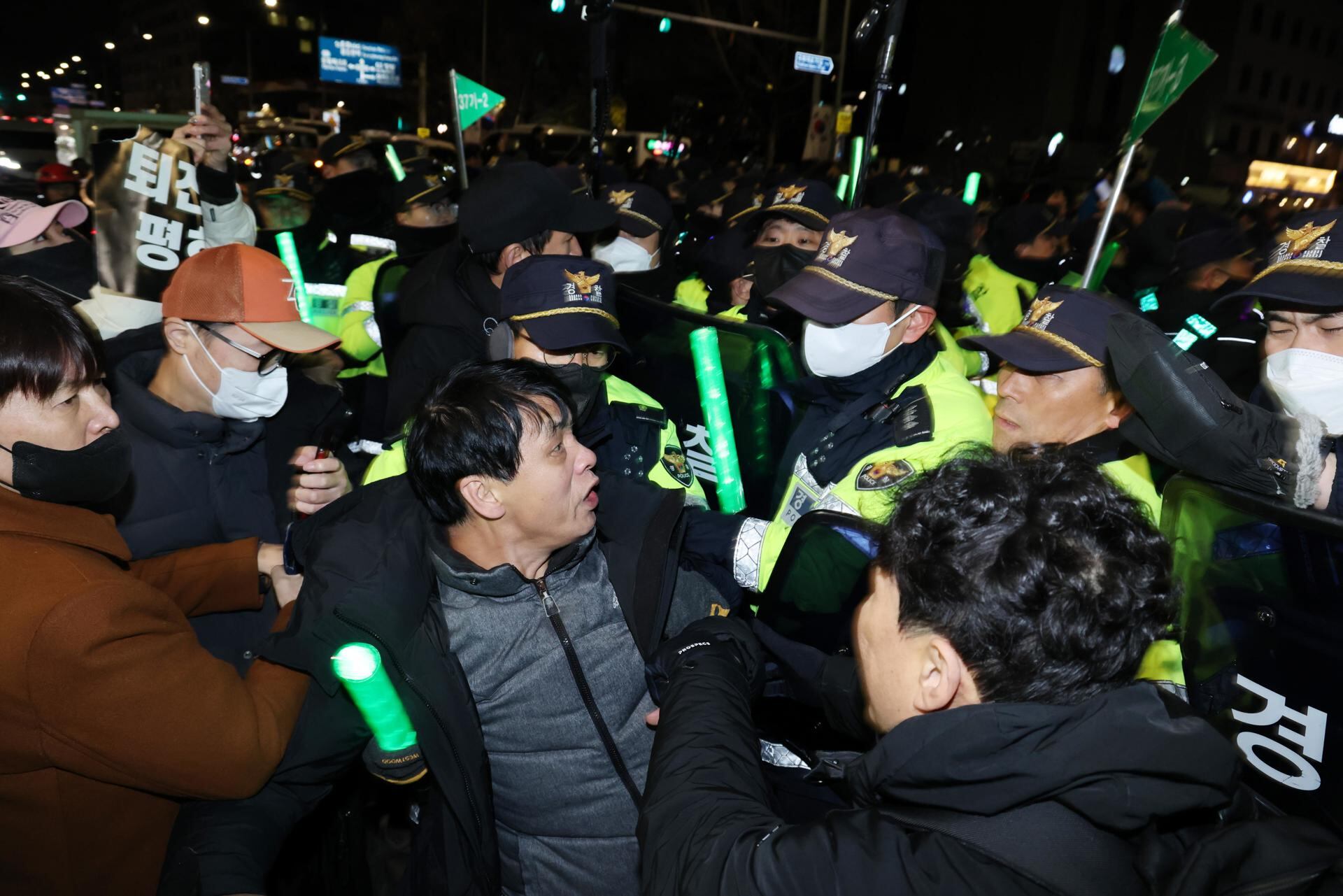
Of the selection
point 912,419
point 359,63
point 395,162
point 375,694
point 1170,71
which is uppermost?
point 1170,71

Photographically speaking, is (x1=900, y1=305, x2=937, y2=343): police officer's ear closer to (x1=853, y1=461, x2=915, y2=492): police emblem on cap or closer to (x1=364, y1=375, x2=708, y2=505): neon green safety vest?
(x1=853, y1=461, x2=915, y2=492): police emblem on cap

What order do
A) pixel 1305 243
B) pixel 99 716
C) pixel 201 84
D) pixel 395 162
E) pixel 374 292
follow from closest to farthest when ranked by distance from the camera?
pixel 99 716 → pixel 1305 243 → pixel 374 292 → pixel 201 84 → pixel 395 162

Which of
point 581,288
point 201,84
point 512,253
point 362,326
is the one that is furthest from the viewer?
point 201,84

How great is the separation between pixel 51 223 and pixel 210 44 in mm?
83135

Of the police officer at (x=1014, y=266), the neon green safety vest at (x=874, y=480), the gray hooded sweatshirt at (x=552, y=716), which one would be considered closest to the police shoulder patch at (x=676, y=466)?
→ the neon green safety vest at (x=874, y=480)

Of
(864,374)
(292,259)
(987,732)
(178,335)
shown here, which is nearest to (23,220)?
(292,259)

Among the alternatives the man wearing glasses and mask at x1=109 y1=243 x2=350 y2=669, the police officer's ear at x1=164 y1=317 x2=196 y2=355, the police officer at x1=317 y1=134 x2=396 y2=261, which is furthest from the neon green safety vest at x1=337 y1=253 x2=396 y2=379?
the police officer's ear at x1=164 y1=317 x2=196 y2=355

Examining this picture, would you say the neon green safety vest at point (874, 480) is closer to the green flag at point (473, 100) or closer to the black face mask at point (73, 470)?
the black face mask at point (73, 470)

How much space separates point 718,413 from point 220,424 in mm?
1632

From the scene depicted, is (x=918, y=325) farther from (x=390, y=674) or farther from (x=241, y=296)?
(x=241, y=296)

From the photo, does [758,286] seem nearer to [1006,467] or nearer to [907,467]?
[907,467]

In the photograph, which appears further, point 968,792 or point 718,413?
point 718,413

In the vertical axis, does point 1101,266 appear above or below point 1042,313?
below

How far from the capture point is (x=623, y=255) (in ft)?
17.0
